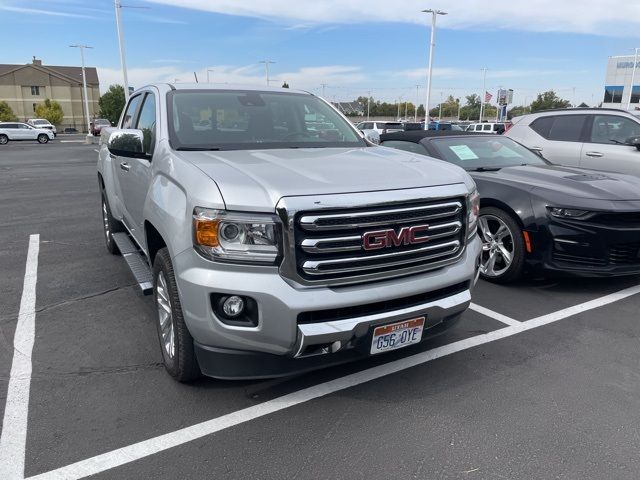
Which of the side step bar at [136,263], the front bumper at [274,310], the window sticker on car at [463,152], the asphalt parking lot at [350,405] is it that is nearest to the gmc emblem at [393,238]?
the front bumper at [274,310]

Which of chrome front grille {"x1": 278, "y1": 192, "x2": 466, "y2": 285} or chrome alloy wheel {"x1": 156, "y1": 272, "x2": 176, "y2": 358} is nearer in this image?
chrome front grille {"x1": 278, "y1": 192, "x2": 466, "y2": 285}

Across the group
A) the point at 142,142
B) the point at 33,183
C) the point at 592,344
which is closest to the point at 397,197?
the point at 142,142

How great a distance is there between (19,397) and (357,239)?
2.27m

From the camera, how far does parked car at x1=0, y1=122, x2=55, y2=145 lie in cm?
3800

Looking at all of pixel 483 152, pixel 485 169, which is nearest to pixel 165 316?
pixel 485 169

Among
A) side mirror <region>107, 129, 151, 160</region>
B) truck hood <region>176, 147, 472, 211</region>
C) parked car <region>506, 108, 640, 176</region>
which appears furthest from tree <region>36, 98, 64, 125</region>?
truck hood <region>176, 147, 472, 211</region>

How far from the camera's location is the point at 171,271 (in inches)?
118

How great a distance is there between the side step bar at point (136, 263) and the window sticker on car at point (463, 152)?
12.4ft

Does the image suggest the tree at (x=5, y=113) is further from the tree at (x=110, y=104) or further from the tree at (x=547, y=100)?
the tree at (x=547, y=100)

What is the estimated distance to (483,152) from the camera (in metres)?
6.31

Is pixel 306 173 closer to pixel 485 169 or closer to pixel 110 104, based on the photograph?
pixel 485 169

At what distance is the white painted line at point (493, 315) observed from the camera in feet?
14.0

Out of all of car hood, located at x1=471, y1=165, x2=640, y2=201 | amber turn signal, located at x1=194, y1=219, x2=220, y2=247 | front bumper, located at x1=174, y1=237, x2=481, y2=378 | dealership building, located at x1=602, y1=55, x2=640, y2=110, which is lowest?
front bumper, located at x1=174, y1=237, x2=481, y2=378

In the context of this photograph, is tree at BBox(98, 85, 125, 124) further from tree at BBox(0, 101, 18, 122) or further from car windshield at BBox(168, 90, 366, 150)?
car windshield at BBox(168, 90, 366, 150)
